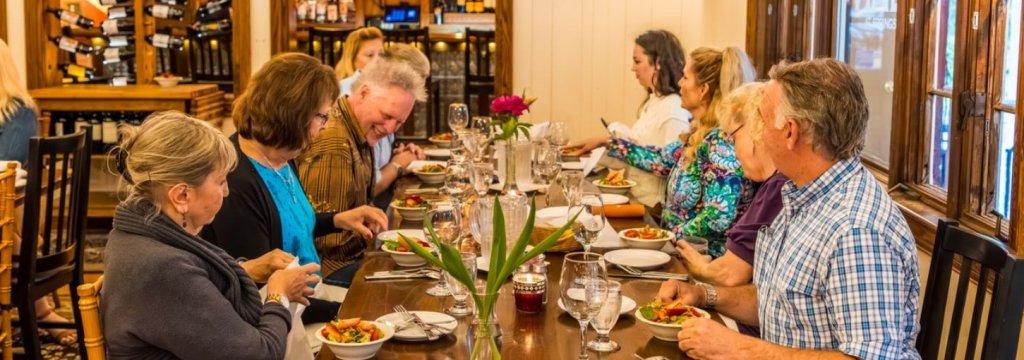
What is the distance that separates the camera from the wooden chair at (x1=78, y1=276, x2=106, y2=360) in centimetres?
204

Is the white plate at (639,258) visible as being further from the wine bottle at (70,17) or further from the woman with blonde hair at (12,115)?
the wine bottle at (70,17)

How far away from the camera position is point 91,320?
2.05 meters

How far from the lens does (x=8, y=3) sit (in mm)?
7512

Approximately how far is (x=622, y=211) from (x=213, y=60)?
15.9 ft

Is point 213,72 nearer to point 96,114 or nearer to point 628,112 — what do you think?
point 96,114

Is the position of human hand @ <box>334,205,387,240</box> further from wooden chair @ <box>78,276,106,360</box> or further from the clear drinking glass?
wooden chair @ <box>78,276,106,360</box>

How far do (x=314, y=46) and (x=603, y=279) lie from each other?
21.6 feet

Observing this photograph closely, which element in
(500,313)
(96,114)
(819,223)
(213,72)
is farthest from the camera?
(213,72)

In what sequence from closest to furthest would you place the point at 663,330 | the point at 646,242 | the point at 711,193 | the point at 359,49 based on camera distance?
the point at 663,330, the point at 646,242, the point at 711,193, the point at 359,49

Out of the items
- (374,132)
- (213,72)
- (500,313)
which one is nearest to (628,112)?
(213,72)

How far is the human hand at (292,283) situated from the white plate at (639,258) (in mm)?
832

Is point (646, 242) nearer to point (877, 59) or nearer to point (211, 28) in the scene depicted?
point (877, 59)

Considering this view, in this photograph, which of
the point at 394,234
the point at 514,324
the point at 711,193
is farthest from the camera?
the point at 711,193

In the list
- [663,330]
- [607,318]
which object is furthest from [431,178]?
[607,318]
